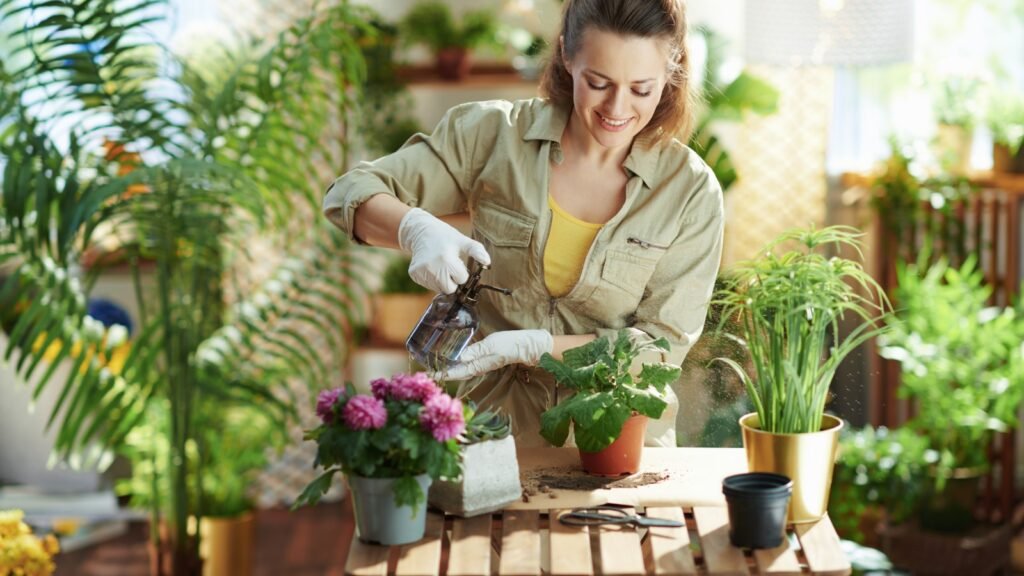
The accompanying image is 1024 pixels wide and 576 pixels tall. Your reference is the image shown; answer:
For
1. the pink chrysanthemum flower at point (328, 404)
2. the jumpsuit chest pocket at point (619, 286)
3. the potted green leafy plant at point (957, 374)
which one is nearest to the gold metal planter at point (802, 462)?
the jumpsuit chest pocket at point (619, 286)

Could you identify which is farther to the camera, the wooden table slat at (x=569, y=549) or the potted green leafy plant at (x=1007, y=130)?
the potted green leafy plant at (x=1007, y=130)

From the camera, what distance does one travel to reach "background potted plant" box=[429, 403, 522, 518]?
1618 mm

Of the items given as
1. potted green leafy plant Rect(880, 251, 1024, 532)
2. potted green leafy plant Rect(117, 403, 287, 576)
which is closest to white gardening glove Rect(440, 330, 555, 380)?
potted green leafy plant Rect(117, 403, 287, 576)

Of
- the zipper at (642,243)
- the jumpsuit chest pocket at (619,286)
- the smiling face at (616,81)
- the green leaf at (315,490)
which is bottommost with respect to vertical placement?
the green leaf at (315,490)

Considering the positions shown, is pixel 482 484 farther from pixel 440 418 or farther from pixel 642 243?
pixel 642 243

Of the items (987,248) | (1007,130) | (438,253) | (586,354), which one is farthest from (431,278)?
(1007,130)

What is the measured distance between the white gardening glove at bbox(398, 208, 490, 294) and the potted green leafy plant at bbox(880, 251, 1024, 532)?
226 centimetres

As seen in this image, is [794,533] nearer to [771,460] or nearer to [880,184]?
[771,460]

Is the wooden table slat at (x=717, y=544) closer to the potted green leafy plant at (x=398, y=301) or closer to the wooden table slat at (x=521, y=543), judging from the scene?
the wooden table slat at (x=521, y=543)

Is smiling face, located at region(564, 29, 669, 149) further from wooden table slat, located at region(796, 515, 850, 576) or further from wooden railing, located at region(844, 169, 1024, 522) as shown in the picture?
wooden railing, located at region(844, 169, 1024, 522)

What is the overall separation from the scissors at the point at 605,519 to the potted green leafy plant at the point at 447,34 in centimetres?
317

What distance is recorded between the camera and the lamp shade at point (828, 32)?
3.85 meters

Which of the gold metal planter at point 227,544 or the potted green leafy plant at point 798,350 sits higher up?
the potted green leafy plant at point 798,350

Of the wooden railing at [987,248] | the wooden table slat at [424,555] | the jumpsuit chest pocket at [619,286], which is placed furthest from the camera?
the wooden railing at [987,248]
